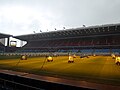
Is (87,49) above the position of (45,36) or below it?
below

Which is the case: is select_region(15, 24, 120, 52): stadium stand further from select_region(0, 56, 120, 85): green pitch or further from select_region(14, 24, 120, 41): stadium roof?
select_region(0, 56, 120, 85): green pitch

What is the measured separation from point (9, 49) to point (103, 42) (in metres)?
57.8

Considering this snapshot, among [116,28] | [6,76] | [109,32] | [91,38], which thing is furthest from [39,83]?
[91,38]

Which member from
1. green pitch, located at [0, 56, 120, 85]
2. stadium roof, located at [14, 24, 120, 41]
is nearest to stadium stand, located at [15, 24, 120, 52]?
stadium roof, located at [14, 24, 120, 41]

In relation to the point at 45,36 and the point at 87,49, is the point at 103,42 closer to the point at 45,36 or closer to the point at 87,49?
the point at 87,49

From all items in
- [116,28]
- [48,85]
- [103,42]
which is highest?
[116,28]

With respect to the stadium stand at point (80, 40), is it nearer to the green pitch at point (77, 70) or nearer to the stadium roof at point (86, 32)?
the stadium roof at point (86, 32)

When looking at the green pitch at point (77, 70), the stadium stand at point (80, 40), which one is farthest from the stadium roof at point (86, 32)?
the green pitch at point (77, 70)

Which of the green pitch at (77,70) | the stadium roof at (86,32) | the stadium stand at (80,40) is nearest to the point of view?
the green pitch at (77,70)

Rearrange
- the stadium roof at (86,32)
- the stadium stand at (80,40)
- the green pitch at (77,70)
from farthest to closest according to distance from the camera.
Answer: the stadium stand at (80,40) < the stadium roof at (86,32) < the green pitch at (77,70)

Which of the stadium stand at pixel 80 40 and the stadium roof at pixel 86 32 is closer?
the stadium roof at pixel 86 32

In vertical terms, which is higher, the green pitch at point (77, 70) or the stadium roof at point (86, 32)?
the stadium roof at point (86, 32)

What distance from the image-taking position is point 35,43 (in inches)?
4134

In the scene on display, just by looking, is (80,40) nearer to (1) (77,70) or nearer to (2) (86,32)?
(2) (86,32)
